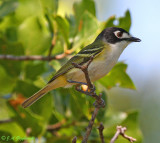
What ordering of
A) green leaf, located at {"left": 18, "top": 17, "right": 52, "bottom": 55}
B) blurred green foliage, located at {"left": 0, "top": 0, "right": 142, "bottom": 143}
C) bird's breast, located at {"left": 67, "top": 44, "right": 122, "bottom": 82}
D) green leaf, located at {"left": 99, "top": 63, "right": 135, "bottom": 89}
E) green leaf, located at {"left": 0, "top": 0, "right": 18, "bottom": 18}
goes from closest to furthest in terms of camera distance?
1. bird's breast, located at {"left": 67, "top": 44, "right": 122, "bottom": 82}
2. blurred green foliage, located at {"left": 0, "top": 0, "right": 142, "bottom": 143}
3. green leaf, located at {"left": 99, "top": 63, "right": 135, "bottom": 89}
4. green leaf, located at {"left": 0, "top": 0, "right": 18, "bottom": 18}
5. green leaf, located at {"left": 18, "top": 17, "right": 52, "bottom": 55}

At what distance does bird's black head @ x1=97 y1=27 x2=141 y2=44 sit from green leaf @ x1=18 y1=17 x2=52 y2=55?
0.61 metres

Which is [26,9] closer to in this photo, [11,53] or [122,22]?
[11,53]

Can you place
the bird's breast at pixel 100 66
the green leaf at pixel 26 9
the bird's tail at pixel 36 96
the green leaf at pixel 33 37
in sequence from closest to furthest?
the bird's breast at pixel 100 66 → the bird's tail at pixel 36 96 → the green leaf at pixel 33 37 → the green leaf at pixel 26 9

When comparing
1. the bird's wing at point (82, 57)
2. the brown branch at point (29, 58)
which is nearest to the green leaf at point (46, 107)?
the bird's wing at point (82, 57)

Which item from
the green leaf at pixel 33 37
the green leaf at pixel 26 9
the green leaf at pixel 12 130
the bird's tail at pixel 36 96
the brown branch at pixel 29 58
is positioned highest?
the green leaf at pixel 26 9

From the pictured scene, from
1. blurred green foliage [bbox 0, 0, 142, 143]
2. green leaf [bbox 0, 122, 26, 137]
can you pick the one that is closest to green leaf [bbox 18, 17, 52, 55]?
blurred green foliage [bbox 0, 0, 142, 143]

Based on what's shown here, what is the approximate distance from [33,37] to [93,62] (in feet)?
3.05

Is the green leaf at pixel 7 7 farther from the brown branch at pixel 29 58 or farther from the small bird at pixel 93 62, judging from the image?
the small bird at pixel 93 62

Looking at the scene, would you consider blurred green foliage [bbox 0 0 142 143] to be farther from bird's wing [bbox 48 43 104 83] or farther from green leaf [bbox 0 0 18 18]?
bird's wing [bbox 48 43 104 83]

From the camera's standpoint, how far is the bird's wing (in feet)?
11.0

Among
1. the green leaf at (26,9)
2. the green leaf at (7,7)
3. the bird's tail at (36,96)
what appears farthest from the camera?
the green leaf at (26,9)

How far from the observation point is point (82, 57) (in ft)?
11.1

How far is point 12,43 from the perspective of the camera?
372cm

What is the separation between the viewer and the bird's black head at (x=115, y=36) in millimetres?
3662
